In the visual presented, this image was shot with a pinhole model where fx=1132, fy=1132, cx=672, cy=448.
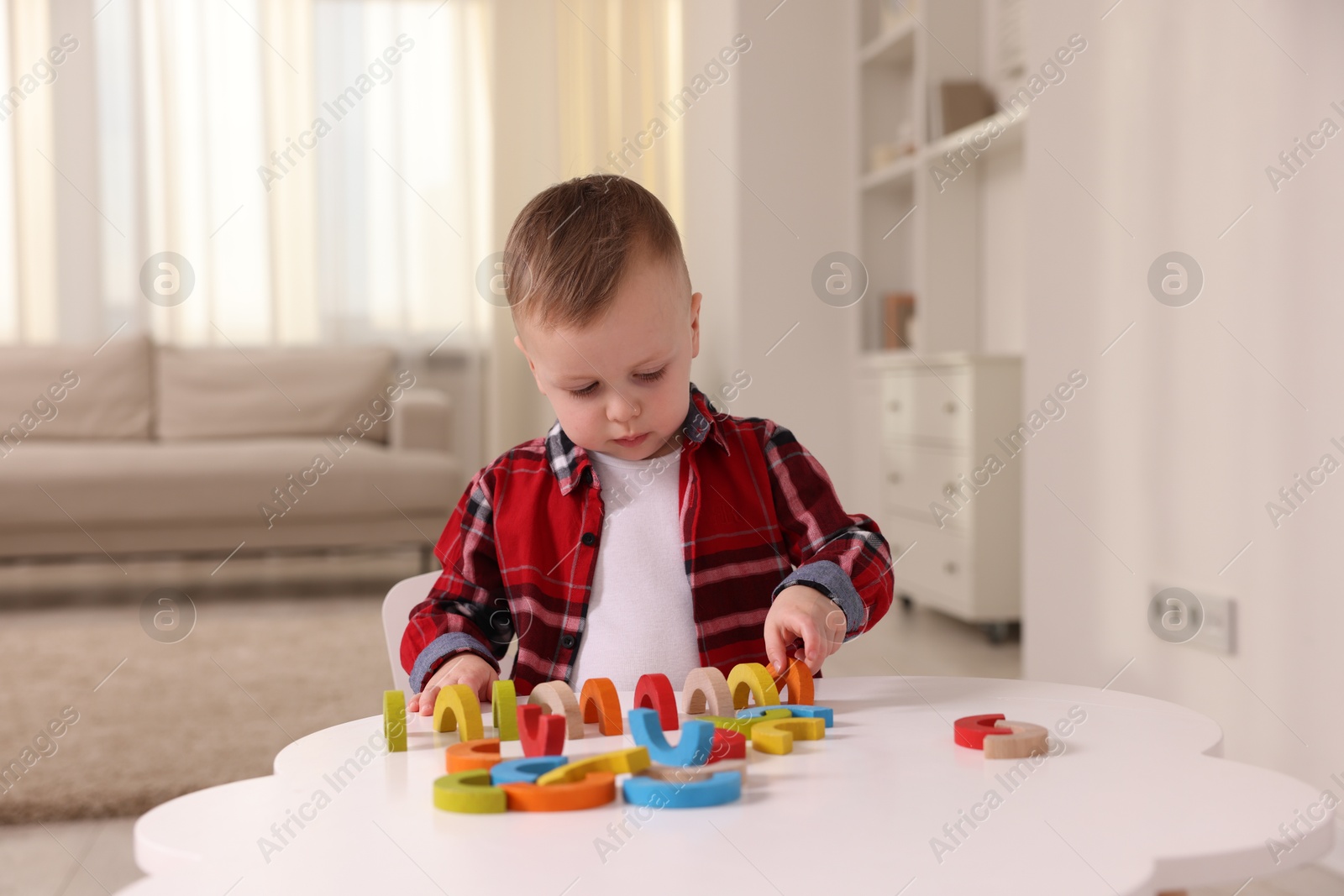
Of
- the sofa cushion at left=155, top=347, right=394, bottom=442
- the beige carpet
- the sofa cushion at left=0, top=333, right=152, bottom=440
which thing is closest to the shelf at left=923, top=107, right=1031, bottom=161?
the beige carpet

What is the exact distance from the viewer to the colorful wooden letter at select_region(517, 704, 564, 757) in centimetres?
57

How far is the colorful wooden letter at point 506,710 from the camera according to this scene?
637 millimetres

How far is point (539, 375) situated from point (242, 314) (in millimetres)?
4490

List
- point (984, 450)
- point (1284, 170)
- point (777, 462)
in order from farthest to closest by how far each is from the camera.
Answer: point (984, 450) < point (1284, 170) < point (777, 462)

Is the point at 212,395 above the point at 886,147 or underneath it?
underneath

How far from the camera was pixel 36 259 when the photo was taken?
488cm

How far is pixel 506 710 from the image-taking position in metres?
0.64

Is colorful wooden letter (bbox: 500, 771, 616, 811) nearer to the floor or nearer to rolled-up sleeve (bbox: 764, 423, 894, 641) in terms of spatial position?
rolled-up sleeve (bbox: 764, 423, 894, 641)

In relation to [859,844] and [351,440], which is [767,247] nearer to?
[351,440]

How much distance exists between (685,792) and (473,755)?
0.40 ft

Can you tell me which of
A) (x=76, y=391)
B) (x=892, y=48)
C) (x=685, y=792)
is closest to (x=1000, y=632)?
(x=892, y=48)

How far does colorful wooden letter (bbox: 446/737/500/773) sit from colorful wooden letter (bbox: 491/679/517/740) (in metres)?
0.03

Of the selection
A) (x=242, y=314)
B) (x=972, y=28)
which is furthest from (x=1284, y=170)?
(x=242, y=314)

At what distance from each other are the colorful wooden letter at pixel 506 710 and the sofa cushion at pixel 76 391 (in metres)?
3.98
